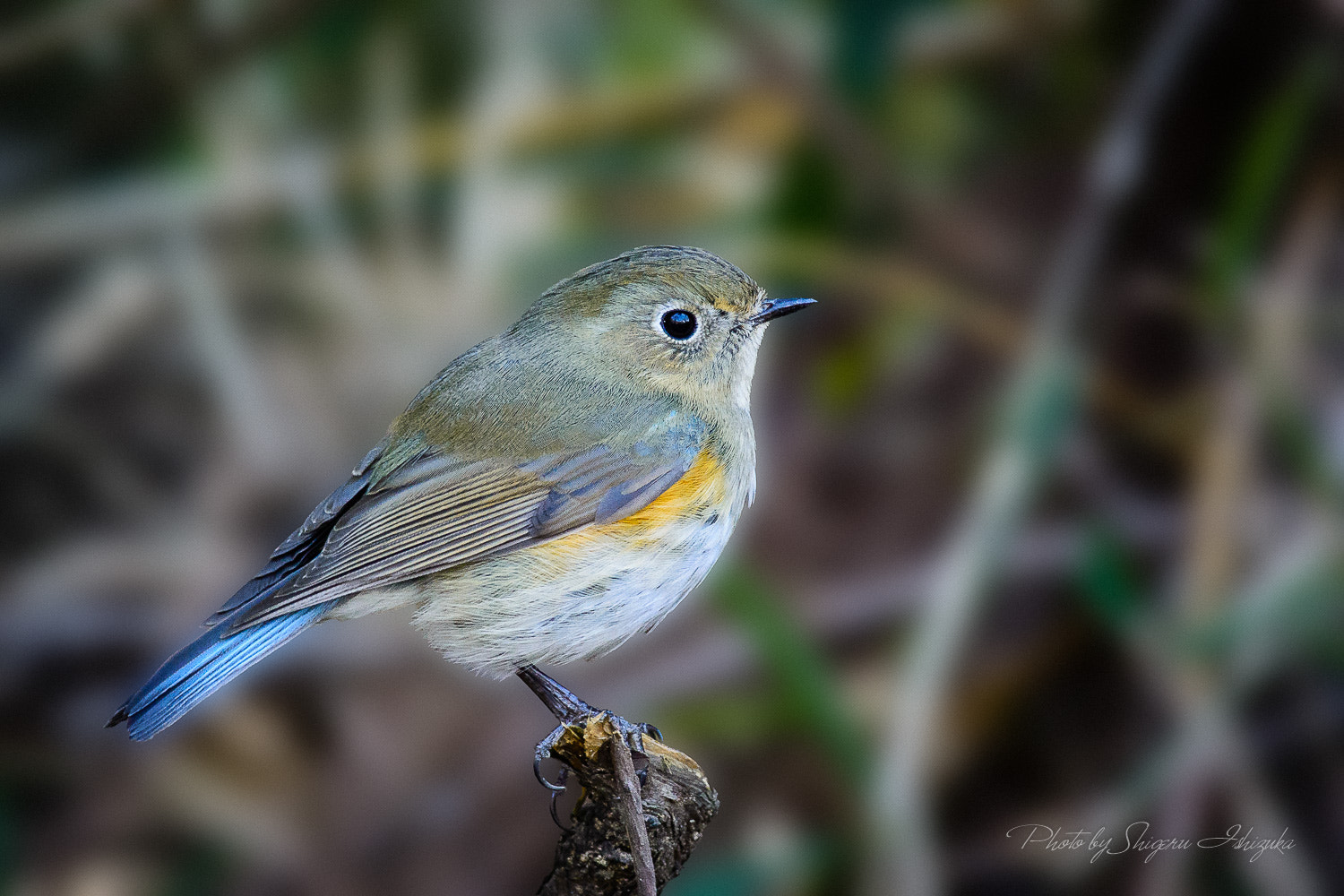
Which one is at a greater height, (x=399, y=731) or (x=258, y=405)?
(x=258, y=405)

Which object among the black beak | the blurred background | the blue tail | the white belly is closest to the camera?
the blue tail

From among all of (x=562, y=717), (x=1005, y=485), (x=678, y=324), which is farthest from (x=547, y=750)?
(x=1005, y=485)

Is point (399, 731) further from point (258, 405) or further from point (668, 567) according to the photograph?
point (668, 567)

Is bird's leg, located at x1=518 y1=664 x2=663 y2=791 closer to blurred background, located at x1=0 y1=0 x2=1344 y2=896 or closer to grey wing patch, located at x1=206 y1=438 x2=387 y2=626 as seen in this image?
grey wing patch, located at x1=206 y1=438 x2=387 y2=626

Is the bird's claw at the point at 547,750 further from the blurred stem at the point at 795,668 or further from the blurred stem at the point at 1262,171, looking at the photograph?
the blurred stem at the point at 1262,171

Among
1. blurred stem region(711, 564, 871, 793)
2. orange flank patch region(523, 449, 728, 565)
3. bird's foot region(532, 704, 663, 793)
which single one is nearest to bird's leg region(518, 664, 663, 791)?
bird's foot region(532, 704, 663, 793)

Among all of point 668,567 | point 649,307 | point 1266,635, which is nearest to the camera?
point 668,567

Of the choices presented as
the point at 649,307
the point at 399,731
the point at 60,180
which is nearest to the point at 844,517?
the point at 399,731

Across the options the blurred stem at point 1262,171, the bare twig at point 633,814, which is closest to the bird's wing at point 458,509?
the bare twig at point 633,814
